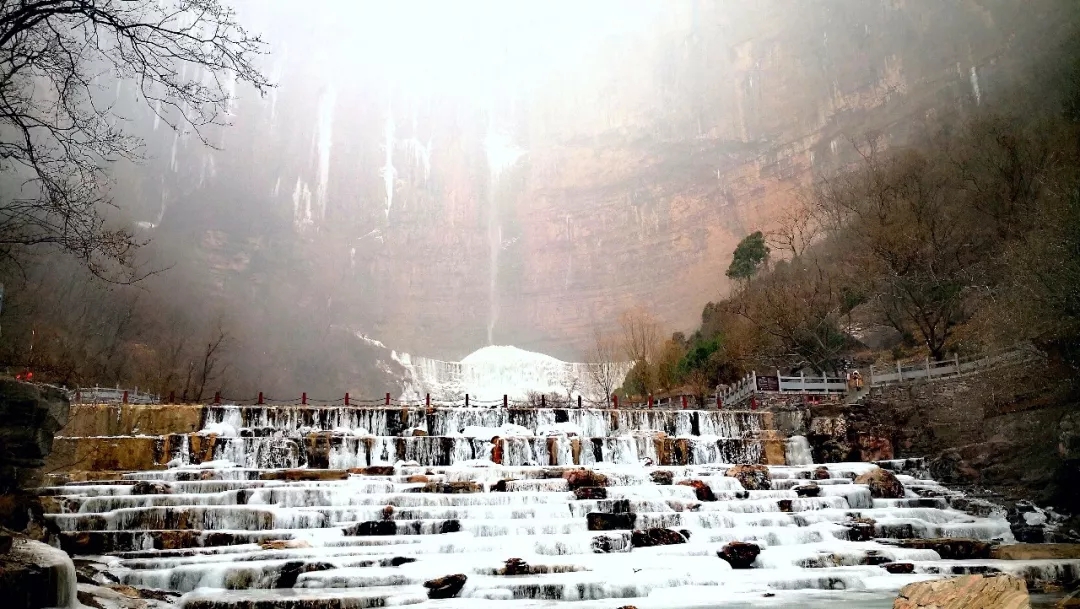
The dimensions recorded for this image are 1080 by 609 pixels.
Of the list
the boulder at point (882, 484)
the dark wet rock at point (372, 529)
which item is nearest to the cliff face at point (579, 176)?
the boulder at point (882, 484)

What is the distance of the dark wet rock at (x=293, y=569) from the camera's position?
10211 mm

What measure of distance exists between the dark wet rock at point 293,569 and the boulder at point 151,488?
6.30m

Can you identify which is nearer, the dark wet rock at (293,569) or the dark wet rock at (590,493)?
the dark wet rock at (293,569)

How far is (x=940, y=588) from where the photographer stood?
23.0 feet

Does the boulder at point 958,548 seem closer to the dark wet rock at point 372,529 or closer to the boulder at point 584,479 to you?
the boulder at point 584,479

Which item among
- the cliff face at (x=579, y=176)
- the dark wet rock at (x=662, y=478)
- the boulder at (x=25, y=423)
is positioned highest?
the cliff face at (x=579, y=176)

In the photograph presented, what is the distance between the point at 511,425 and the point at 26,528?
18229 mm

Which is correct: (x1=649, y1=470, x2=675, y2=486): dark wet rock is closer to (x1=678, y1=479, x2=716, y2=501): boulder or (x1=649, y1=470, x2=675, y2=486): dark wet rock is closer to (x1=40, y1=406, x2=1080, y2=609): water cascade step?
(x1=40, y1=406, x2=1080, y2=609): water cascade step

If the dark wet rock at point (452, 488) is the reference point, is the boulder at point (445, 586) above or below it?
below

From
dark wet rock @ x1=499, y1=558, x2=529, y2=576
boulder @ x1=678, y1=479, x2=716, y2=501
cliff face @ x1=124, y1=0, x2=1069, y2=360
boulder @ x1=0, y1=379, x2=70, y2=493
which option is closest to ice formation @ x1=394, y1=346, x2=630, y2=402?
cliff face @ x1=124, y1=0, x2=1069, y2=360

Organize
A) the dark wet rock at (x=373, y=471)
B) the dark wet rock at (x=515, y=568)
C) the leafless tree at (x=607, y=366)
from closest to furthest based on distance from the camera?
the dark wet rock at (x=515, y=568), the dark wet rock at (x=373, y=471), the leafless tree at (x=607, y=366)

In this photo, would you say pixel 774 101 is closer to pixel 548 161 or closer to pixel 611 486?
pixel 548 161

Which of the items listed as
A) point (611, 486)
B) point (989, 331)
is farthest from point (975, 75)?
point (611, 486)

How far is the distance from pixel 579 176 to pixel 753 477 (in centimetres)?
6960
